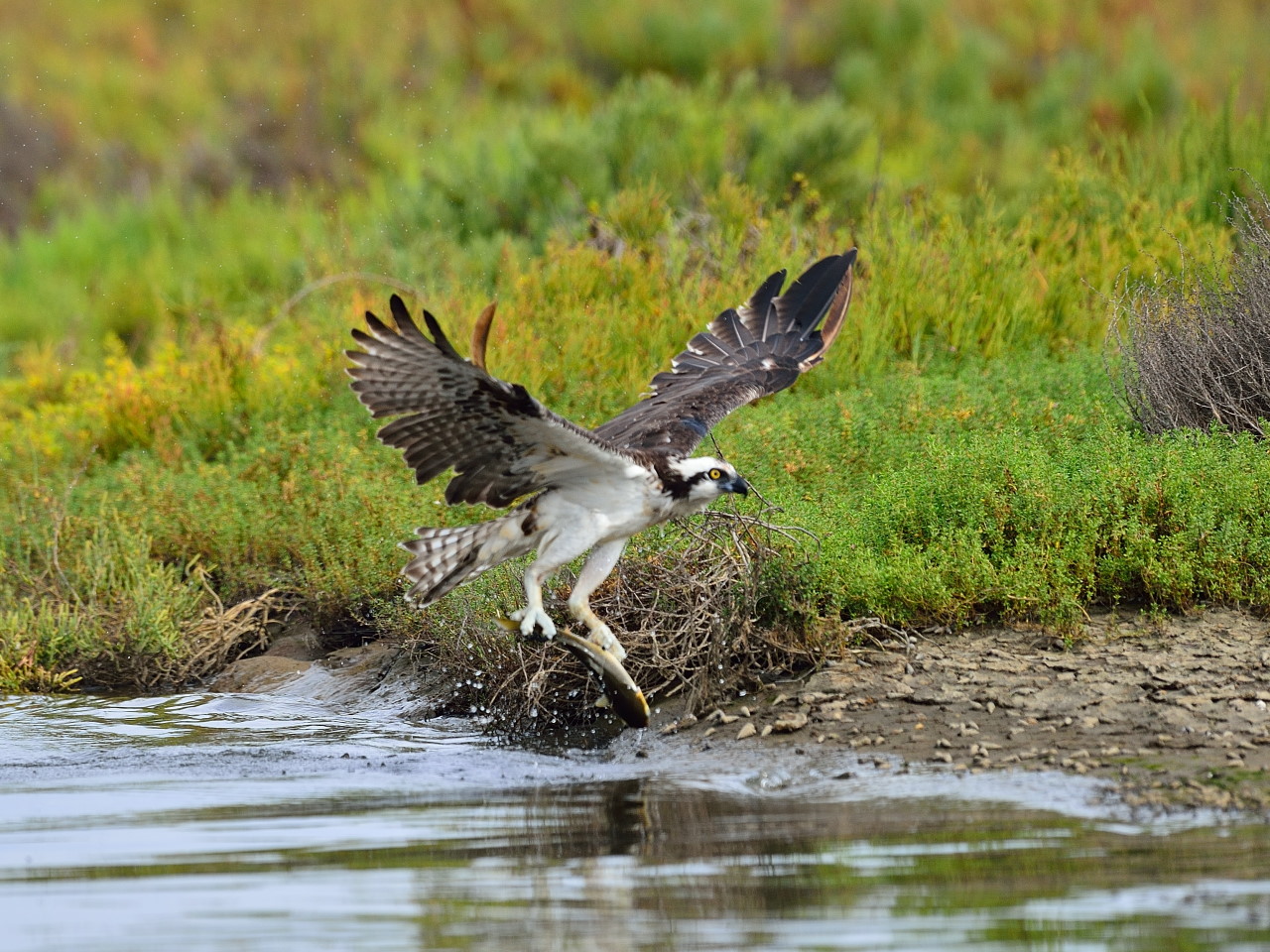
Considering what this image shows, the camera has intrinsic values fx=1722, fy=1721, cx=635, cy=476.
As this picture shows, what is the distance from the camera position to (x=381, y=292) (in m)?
12.5

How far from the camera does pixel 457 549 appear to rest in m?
7.32

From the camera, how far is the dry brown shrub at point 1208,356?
872 centimetres

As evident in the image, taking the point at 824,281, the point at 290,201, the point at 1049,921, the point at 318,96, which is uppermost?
the point at 318,96

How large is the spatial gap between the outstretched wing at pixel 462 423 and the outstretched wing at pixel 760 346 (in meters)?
1.06

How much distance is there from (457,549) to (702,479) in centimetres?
113

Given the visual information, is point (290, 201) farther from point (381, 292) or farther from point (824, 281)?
point (824, 281)

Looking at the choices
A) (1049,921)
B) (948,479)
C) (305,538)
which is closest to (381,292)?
(305,538)

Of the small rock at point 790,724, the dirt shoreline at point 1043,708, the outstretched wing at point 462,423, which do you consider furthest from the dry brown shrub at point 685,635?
the outstretched wing at point 462,423

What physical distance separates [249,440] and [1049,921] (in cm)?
740

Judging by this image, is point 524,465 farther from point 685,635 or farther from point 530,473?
point 685,635

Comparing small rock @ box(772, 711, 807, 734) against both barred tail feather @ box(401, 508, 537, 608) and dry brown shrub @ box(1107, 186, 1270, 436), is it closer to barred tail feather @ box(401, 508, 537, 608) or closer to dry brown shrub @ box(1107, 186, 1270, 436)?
barred tail feather @ box(401, 508, 537, 608)

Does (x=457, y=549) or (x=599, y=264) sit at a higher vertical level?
(x=599, y=264)

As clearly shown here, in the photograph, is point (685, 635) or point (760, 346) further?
point (760, 346)

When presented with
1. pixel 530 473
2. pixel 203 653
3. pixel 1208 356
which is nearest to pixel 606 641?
pixel 530 473
